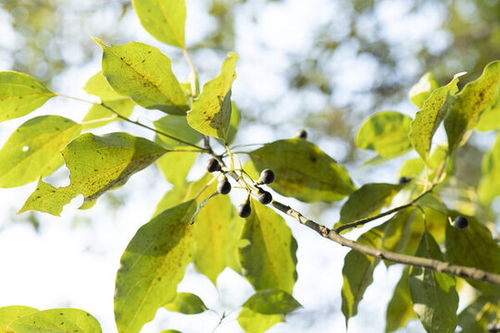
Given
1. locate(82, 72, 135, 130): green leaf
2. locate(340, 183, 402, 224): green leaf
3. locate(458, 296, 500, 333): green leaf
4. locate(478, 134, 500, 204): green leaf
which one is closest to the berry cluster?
locate(340, 183, 402, 224): green leaf

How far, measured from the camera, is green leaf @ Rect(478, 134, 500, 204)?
72.3 inches

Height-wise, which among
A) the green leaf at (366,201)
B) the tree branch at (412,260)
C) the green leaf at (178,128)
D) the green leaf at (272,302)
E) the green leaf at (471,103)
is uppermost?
the green leaf at (178,128)

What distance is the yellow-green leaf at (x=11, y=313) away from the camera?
1128mm

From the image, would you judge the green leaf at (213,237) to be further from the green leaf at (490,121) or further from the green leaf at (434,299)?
the green leaf at (490,121)

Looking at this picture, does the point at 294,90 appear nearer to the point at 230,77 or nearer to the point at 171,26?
the point at 171,26

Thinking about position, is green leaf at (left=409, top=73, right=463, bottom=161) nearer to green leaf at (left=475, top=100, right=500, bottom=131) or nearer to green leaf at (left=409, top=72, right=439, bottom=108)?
green leaf at (left=409, top=72, right=439, bottom=108)

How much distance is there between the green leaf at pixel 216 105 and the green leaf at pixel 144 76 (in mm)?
241

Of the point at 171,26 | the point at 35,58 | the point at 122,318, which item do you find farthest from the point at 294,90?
the point at 122,318

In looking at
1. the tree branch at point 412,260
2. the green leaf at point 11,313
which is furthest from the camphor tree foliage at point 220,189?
the tree branch at point 412,260

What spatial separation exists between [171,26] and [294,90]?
3.56m

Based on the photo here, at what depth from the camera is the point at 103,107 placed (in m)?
1.41

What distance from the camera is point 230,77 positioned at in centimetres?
96

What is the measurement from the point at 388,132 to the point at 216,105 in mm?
753

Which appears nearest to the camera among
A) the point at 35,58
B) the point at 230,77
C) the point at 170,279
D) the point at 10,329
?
the point at 230,77
